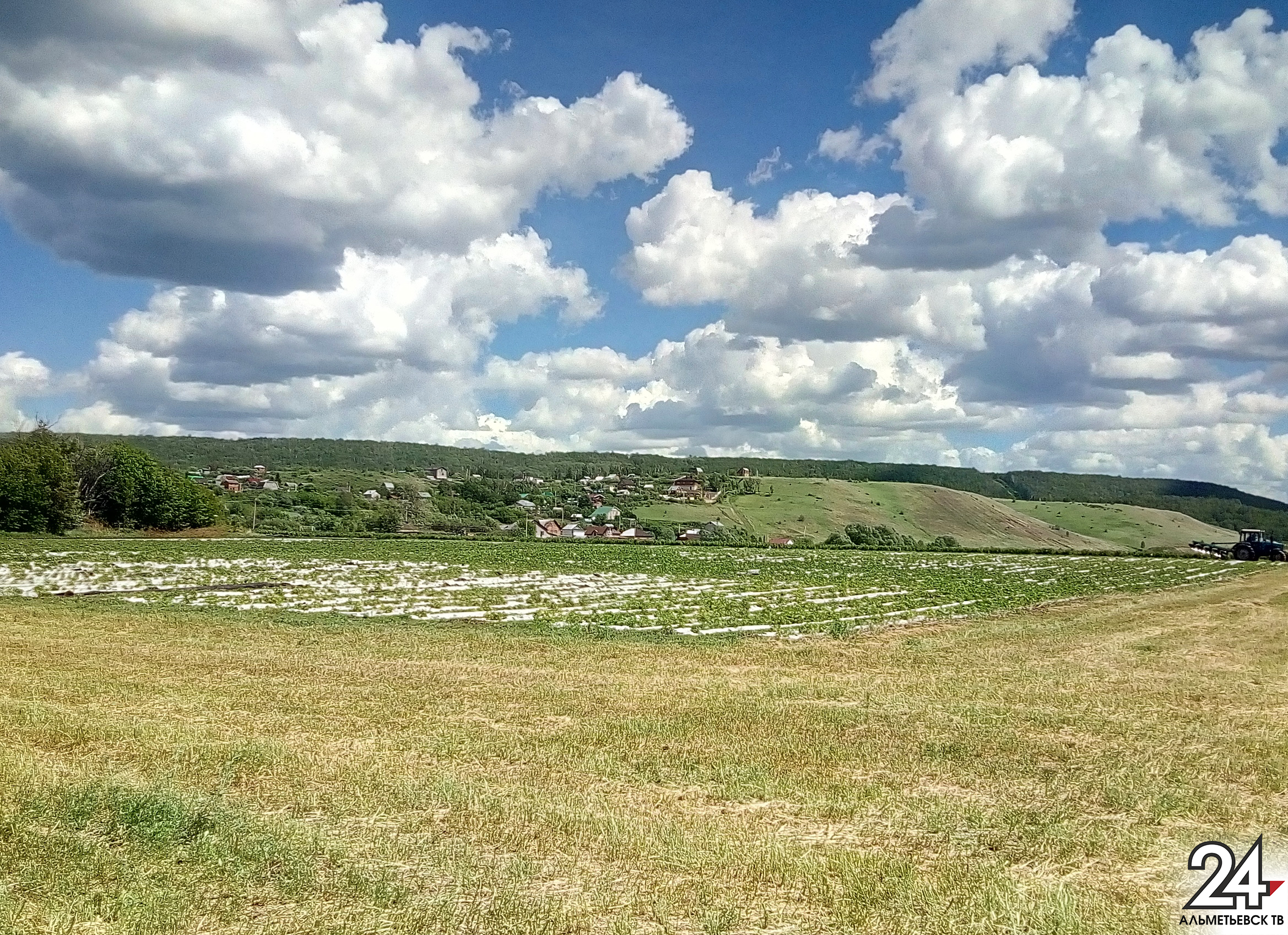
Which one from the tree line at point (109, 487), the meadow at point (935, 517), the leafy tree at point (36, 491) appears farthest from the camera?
the meadow at point (935, 517)

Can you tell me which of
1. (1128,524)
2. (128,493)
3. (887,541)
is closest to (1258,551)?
(887,541)

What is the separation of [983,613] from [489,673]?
20.5 metres

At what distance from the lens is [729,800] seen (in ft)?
30.0

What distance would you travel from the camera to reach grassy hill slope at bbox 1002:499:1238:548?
484 ft

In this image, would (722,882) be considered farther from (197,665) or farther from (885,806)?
(197,665)

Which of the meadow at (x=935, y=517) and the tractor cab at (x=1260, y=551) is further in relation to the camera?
the meadow at (x=935, y=517)

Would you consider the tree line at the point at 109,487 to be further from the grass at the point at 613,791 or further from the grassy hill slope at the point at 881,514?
the grass at the point at 613,791

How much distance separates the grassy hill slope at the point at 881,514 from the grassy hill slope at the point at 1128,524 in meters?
4.09

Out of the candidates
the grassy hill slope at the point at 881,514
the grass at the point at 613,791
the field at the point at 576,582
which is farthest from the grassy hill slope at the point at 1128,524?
the grass at the point at 613,791

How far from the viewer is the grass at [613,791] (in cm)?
662

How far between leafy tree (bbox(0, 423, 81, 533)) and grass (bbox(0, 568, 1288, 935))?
78441mm

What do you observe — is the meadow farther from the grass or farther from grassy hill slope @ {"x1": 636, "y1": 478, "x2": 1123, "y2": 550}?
the grass

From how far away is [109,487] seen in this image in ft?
312

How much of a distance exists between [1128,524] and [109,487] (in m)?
156
